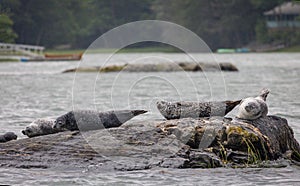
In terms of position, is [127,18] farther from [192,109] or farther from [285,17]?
[192,109]

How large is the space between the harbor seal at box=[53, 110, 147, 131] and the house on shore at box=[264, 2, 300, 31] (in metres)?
112

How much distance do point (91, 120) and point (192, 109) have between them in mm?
1862

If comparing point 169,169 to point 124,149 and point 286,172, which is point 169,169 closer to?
point 124,149

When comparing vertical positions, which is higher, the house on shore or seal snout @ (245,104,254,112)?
the house on shore

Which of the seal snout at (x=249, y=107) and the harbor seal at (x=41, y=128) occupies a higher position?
the seal snout at (x=249, y=107)

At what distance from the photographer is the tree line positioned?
404 feet

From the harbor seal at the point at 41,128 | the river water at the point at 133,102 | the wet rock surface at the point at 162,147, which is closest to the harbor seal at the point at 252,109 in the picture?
the wet rock surface at the point at 162,147

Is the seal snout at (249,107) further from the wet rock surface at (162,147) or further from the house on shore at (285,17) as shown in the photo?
the house on shore at (285,17)

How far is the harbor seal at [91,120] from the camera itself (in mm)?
14414

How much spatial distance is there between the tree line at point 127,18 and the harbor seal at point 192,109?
102 metres

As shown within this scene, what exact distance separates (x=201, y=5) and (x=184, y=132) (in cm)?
12559

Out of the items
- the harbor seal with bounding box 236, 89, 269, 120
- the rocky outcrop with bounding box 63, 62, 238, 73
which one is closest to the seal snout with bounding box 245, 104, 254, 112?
the harbor seal with bounding box 236, 89, 269, 120

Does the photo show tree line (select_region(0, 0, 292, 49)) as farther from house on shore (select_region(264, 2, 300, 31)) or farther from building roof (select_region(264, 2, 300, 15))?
house on shore (select_region(264, 2, 300, 31))

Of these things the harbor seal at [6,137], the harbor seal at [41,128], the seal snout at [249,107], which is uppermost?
the seal snout at [249,107]
